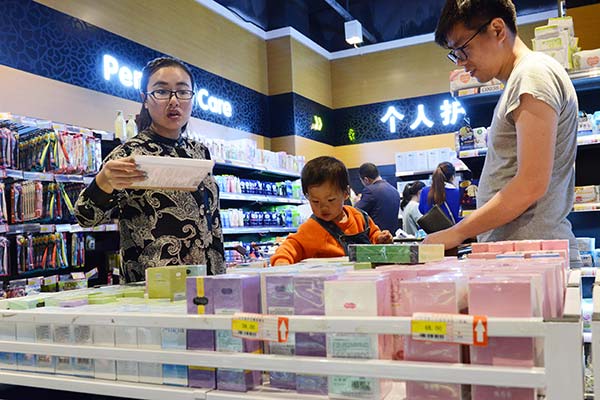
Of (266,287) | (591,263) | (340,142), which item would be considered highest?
(340,142)

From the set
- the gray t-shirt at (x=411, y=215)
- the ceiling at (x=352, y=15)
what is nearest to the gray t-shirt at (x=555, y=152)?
the gray t-shirt at (x=411, y=215)

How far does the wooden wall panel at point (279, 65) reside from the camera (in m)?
9.12

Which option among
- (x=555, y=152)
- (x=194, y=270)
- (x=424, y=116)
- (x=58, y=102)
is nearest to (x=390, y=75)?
(x=424, y=116)

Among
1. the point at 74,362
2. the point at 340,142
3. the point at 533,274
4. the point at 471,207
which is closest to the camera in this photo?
the point at 533,274

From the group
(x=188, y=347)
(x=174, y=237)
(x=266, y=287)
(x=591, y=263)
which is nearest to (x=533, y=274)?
(x=266, y=287)

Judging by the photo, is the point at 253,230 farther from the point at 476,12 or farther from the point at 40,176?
the point at 476,12

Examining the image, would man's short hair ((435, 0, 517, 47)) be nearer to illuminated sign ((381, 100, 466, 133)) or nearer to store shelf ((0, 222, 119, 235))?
store shelf ((0, 222, 119, 235))

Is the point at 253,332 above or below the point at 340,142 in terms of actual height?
below

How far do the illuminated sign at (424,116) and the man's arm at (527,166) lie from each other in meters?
7.83

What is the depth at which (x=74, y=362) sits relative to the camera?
1242 millimetres

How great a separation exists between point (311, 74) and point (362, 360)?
9187 millimetres

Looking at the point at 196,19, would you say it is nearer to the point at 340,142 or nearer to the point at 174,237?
the point at 340,142

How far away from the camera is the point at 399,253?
57.6 inches

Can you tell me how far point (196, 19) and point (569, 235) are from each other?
6.66 metres
